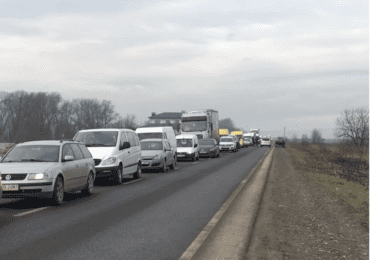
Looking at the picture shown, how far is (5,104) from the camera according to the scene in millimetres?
86000

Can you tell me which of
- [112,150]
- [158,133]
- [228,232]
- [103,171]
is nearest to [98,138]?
[112,150]

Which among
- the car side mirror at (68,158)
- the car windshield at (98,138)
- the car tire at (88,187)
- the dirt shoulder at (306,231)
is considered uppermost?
the car windshield at (98,138)

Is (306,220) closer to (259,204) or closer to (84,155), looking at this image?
(259,204)

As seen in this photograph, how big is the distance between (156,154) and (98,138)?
5.40 m

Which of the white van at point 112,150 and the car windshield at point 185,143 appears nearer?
the white van at point 112,150

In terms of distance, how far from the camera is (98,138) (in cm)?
1563

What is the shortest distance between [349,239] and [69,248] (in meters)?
4.45

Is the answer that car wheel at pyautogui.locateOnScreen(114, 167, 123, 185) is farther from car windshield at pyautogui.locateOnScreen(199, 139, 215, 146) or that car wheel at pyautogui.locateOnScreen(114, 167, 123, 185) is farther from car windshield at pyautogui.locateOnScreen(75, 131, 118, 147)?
car windshield at pyautogui.locateOnScreen(199, 139, 215, 146)

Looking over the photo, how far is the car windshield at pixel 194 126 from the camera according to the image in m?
39.8

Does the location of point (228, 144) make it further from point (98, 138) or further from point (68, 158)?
point (68, 158)

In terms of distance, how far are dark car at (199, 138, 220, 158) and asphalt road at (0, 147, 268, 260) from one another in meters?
23.0

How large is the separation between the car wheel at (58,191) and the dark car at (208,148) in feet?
85.2

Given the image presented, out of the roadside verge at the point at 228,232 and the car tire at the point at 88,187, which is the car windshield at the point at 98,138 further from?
the roadside verge at the point at 228,232

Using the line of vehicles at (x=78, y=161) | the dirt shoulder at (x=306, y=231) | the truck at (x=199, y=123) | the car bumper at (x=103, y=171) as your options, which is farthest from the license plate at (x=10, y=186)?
the truck at (x=199, y=123)
